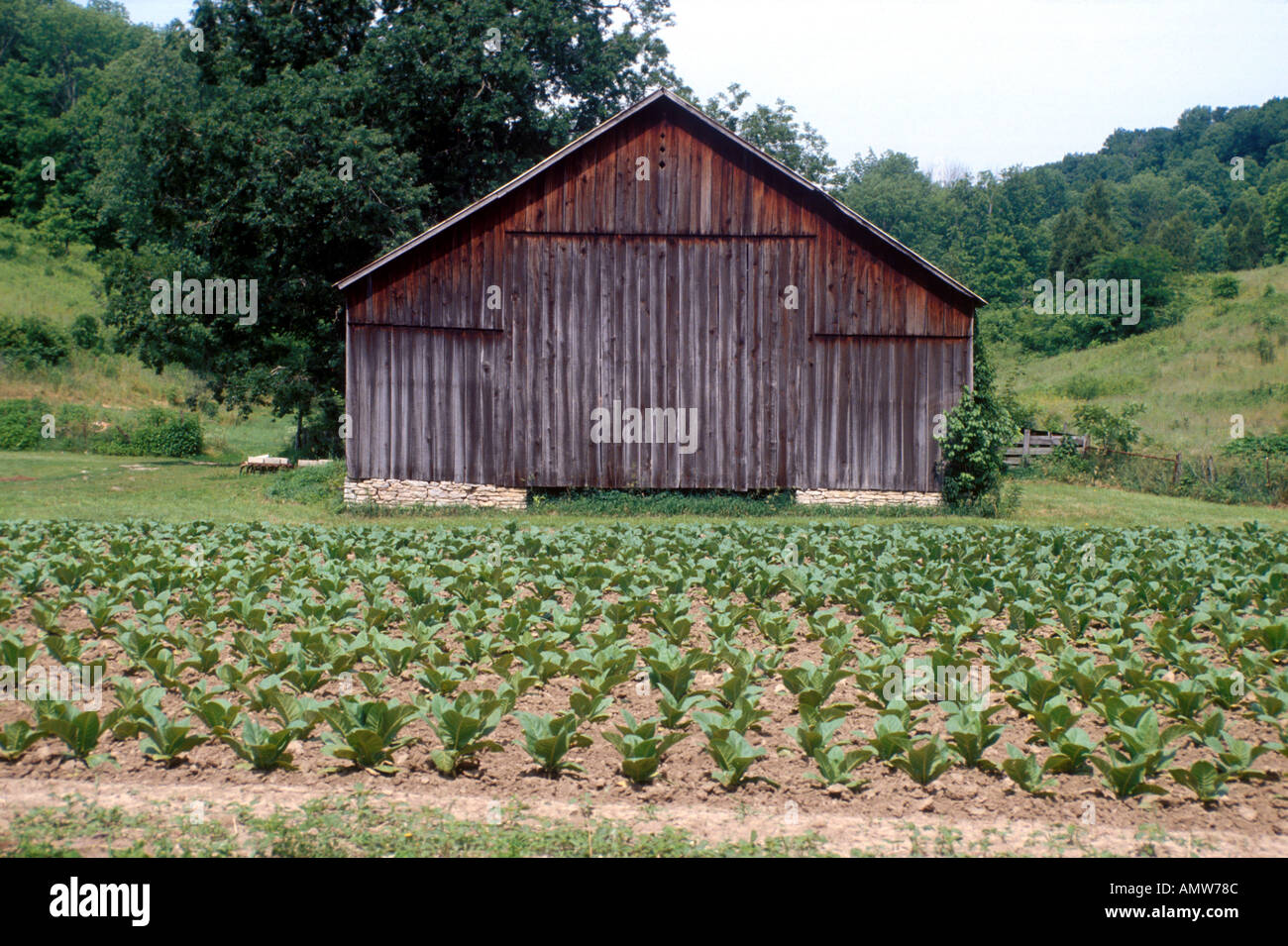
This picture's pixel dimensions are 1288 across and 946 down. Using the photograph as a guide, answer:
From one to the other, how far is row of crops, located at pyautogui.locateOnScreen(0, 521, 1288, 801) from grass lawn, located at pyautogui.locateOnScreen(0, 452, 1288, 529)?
17.5 ft

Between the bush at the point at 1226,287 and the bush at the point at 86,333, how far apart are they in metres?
58.6

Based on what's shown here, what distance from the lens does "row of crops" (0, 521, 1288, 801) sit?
22.0ft

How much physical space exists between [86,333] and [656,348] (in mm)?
34749

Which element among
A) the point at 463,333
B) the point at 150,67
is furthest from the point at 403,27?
the point at 150,67

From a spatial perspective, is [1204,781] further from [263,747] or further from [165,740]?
[165,740]

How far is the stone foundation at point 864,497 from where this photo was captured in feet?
71.7

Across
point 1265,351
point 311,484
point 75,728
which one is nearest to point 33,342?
point 311,484

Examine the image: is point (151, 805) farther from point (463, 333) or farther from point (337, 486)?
point (337, 486)

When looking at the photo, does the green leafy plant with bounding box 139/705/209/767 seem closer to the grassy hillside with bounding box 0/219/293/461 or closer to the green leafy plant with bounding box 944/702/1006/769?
the green leafy plant with bounding box 944/702/1006/769

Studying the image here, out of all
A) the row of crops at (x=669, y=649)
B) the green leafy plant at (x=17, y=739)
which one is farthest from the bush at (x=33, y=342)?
the green leafy plant at (x=17, y=739)

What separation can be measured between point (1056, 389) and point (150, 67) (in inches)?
1891

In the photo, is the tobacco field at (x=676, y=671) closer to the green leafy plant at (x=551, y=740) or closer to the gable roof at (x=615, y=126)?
the green leafy plant at (x=551, y=740)

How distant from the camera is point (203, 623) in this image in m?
10.3

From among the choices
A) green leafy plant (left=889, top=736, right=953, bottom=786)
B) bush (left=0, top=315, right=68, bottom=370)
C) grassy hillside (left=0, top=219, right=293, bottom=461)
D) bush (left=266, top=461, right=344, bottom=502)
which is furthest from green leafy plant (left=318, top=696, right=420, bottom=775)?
bush (left=0, top=315, right=68, bottom=370)
